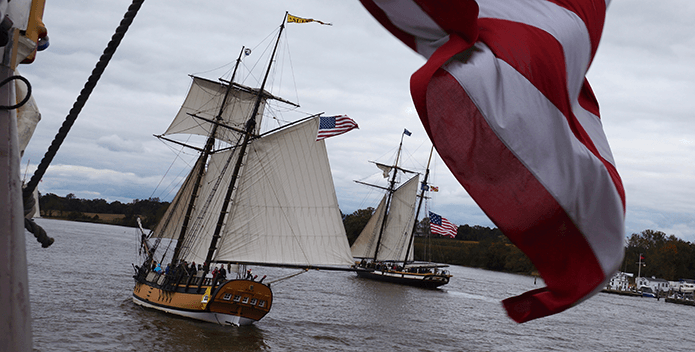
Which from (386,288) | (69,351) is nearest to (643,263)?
(386,288)

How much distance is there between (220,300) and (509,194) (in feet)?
81.6

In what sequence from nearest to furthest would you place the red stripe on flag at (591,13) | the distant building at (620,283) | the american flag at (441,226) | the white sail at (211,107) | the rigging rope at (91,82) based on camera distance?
the rigging rope at (91,82)
the red stripe on flag at (591,13)
the white sail at (211,107)
the american flag at (441,226)
the distant building at (620,283)

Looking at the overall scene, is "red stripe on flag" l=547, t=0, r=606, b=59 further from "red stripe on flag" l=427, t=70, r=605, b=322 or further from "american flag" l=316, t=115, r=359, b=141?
"american flag" l=316, t=115, r=359, b=141

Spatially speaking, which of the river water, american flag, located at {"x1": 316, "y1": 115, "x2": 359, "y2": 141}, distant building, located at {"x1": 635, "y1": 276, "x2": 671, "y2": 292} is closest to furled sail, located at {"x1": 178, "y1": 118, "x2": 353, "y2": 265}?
american flag, located at {"x1": 316, "y1": 115, "x2": 359, "y2": 141}

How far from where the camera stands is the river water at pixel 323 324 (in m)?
24.4

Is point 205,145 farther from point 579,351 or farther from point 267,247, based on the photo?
point 579,351

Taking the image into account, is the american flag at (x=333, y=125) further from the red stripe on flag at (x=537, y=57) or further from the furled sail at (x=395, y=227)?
the furled sail at (x=395, y=227)

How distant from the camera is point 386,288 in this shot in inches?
2466

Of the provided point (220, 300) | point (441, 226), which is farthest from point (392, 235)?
point (220, 300)

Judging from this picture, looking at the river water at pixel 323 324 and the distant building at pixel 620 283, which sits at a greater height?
the distant building at pixel 620 283

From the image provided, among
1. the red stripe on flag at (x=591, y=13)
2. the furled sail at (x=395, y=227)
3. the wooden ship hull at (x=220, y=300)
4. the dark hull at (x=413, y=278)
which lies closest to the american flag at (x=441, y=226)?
the dark hull at (x=413, y=278)

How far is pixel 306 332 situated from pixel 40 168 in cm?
2715

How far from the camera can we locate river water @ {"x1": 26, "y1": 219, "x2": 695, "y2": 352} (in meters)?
24.4

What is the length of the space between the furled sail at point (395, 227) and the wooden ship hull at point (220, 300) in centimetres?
4498
